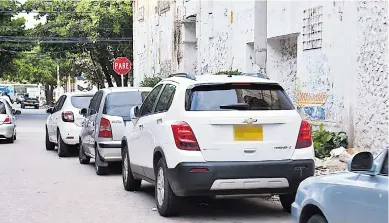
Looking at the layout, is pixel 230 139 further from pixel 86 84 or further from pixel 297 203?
pixel 86 84

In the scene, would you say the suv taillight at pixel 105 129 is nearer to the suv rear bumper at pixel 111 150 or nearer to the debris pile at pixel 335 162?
the suv rear bumper at pixel 111 150

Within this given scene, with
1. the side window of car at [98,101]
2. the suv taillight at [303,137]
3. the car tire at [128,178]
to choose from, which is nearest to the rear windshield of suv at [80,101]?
the side window of car at [98,101]

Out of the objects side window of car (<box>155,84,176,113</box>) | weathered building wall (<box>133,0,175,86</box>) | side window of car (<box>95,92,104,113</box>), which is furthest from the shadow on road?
weathered building wall (<box>133,0,175,86</box>)

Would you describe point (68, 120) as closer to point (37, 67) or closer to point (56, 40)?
point (56, 40)

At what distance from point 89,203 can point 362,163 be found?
17.7ft

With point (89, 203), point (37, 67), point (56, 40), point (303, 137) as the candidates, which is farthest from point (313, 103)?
point (37, 67)

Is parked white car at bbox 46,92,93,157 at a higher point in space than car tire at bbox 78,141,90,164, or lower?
higher

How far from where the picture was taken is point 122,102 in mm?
12055

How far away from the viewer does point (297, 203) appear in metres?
5.49

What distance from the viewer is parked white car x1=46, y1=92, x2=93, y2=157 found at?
15.5 m

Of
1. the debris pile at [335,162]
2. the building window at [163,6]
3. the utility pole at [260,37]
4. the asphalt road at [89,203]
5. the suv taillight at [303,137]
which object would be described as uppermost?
the building window at [163,6]

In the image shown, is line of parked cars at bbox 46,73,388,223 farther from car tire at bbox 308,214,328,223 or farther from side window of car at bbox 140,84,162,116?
car tire at bbox 308,214,328,223

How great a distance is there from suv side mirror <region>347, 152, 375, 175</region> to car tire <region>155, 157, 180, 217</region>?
3322 mm

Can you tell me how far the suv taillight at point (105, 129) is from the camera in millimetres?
11570
